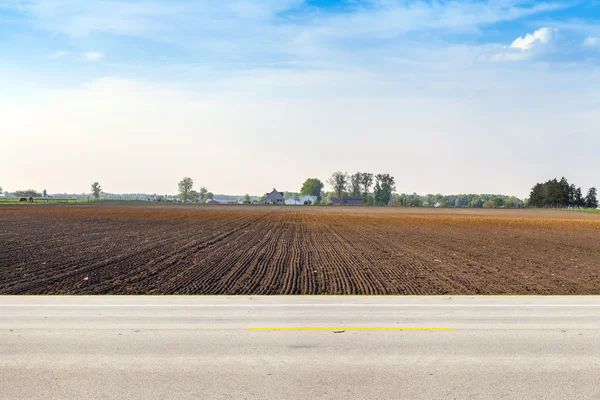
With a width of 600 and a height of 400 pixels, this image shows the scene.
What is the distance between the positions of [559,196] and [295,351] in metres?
181

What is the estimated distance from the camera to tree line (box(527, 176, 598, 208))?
169488mm

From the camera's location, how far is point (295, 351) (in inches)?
292

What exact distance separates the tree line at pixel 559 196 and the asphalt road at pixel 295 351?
17619 centimetres

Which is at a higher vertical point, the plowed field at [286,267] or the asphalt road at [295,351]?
the asphalt road at [295,351]

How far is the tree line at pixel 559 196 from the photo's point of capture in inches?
6673

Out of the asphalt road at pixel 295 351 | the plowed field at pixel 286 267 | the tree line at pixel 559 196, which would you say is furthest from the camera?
the tree line at pixel 559 196

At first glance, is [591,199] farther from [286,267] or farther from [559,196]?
[286,267]

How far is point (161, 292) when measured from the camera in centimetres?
1303

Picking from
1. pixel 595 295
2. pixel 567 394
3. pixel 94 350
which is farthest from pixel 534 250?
pixel 94 350

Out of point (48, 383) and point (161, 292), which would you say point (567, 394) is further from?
point (161, 292)

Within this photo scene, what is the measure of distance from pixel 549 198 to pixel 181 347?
183906 millimetres

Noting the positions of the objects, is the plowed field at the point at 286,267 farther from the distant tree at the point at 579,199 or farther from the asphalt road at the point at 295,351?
the distant tree at the point at 579,199

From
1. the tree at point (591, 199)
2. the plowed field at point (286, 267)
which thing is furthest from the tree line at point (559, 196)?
the plowed field at point (286, 267)

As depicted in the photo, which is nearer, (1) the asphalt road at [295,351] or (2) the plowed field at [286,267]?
(1) the asphalt road at [295,351]
